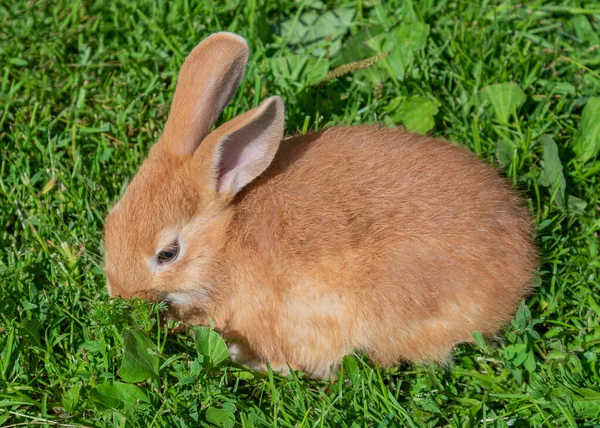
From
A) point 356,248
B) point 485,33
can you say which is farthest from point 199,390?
point 485,33

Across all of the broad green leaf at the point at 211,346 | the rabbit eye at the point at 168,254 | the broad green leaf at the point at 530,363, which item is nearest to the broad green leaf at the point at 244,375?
the broad green leaf at the point at 211,346

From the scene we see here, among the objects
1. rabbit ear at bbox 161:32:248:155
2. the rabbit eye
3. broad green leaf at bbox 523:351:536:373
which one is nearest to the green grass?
broad green leaf at bbox 523:351:536:373

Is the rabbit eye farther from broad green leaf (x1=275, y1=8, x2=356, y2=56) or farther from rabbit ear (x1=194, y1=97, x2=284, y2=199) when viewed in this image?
broad green leaf (x1=275, y1=8, x2=356, y2=56)

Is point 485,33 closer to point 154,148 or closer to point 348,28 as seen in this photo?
point 348,28

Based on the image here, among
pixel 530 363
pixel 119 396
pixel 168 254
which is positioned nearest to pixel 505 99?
pixel 530 363

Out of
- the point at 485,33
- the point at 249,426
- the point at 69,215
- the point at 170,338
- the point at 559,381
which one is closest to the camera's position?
the point at 249,426

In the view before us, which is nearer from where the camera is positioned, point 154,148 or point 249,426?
point 249,426

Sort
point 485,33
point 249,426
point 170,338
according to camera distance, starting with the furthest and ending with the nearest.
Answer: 1. point 485,33
2. point 170,338
3. point 249,426

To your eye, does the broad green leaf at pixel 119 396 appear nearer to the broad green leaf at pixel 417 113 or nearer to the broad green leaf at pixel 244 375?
the broad green leaf at pixel 244 375

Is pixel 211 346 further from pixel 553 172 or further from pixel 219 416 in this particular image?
pixel 553 172
